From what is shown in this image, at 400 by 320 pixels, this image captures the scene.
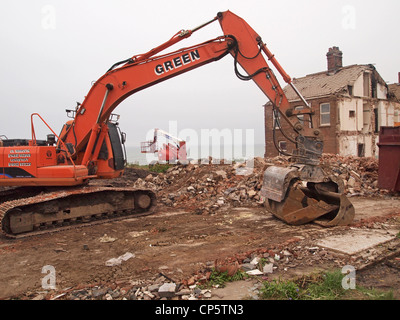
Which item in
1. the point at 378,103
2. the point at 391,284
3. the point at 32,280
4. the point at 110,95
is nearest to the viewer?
the point at 391,284

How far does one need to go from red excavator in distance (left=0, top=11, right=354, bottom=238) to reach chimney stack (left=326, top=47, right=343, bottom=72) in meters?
18.9

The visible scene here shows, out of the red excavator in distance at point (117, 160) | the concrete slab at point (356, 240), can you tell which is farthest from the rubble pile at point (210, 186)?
the concrete slab at point (356, 240)

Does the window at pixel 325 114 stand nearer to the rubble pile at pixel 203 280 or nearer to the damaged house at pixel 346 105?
the damaged house at pixel 346 105

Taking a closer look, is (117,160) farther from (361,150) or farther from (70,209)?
(361,150)

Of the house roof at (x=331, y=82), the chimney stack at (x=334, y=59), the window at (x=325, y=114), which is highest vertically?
the chimney stack at (x=334, y=59)

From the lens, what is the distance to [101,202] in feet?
25.7

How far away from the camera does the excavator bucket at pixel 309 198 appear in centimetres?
660

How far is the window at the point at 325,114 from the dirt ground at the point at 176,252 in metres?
14.9

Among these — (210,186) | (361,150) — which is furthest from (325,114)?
(210,186)

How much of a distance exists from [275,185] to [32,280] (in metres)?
4.65

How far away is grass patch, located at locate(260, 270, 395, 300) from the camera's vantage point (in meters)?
3.57

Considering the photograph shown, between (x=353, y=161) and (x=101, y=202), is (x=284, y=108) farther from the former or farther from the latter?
(x=353, y=161)
